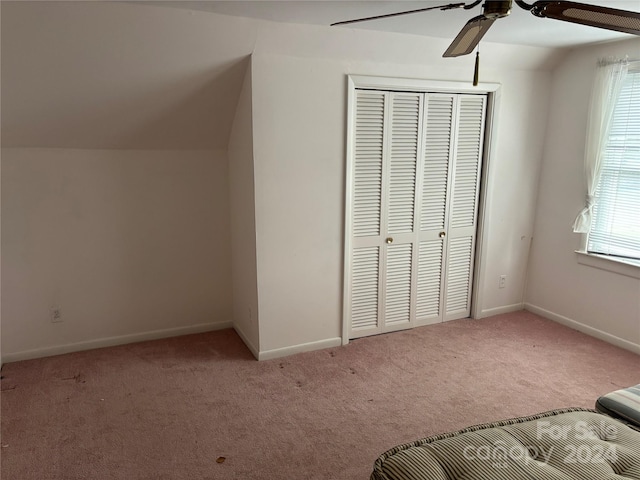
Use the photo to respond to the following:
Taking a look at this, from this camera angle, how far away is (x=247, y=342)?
11.5ft

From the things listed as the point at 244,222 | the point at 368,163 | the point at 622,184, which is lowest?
the point at 244,222

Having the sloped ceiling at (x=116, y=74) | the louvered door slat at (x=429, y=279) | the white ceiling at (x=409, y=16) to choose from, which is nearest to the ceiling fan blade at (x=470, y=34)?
the white ceiling at (x=409, y=16)

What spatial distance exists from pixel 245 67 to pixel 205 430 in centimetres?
215

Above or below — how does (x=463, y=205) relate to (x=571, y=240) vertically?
above

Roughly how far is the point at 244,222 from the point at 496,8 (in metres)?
2.14

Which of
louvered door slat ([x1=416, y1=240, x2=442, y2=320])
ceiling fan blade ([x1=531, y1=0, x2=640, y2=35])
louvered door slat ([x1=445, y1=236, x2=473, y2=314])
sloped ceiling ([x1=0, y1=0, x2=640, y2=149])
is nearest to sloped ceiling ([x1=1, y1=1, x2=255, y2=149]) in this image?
sloped ceiling ([x1=0, y1=0, x2=640, y2=149])

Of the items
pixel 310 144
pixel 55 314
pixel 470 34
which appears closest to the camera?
pixel 470 34

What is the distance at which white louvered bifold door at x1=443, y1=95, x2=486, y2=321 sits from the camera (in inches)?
144

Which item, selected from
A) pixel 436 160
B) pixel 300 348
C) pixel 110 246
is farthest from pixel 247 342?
pixel 436 160

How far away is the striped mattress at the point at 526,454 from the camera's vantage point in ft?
5.03

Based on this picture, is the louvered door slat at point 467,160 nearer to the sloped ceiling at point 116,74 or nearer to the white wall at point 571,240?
the white wall at point 571,240

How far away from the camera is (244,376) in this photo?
121 inches

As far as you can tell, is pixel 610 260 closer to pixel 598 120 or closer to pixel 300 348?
pixel 598 120

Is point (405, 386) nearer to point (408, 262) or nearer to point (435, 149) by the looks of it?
point (408, 262)
